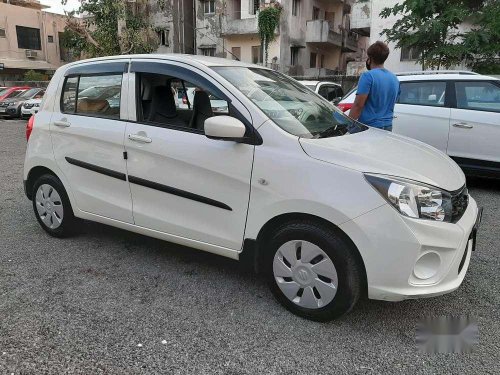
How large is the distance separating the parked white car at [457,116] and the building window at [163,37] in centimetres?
2291

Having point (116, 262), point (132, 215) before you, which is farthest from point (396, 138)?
point (116, 262)

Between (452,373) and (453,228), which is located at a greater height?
(453,228)

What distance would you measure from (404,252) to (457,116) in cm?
423

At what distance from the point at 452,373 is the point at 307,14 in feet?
85.5

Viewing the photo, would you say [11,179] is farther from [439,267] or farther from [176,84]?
[439,267]

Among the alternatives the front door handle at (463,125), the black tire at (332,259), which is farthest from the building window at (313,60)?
the black tire at (332,259)

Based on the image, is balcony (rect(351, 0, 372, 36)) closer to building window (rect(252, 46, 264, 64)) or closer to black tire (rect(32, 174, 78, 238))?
building window (rect(252, 46, 264, 64))

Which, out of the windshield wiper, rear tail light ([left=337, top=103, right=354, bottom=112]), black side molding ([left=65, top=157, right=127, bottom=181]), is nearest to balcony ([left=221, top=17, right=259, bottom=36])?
rear tail light ([left=337, top=103, right=354, bottom=112])

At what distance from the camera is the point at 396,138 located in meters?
3.41

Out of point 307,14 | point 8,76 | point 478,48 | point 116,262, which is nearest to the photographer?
point 116,262

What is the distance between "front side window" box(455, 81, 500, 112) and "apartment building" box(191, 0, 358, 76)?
18327mm

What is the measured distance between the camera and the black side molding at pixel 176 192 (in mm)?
3029

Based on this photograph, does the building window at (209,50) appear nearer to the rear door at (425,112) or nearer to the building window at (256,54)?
the building window at (256,54)

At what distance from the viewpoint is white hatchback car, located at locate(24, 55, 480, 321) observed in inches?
99.4
